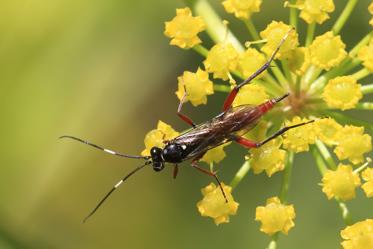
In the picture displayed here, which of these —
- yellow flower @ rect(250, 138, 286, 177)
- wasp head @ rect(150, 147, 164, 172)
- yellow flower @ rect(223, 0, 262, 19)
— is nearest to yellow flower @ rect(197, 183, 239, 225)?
yellow flower @ rect(250, 138, 286, 177)

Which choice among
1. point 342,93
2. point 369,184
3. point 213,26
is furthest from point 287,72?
point 369,184

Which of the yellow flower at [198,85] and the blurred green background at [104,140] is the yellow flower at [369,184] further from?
the blurred green background at [104,140]

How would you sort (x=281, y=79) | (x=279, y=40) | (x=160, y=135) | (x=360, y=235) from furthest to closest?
A: 1. (x=160, y=135)
2. (x=281, y=79)
3. (x=279, y=40)
4. (x=360, y=235)

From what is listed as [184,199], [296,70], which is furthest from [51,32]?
[296,70]

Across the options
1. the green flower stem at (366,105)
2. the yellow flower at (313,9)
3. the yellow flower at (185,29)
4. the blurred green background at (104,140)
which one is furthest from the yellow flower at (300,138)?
the blurred green background at (104,140)

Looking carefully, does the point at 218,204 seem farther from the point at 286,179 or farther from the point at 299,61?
the point at 299,61

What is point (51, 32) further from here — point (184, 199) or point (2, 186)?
point (184, 199)

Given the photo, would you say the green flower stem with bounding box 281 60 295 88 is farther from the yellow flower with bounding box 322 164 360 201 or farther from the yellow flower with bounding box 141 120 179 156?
the yellow flower with bounding box 141 120 179 156
